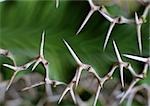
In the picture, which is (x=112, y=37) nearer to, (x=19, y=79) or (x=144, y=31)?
(x=144, y=31)

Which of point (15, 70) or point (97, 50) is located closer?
point (15, 70)

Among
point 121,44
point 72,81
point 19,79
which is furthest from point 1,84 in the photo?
point 121,44

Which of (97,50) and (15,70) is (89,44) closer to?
(97,50)

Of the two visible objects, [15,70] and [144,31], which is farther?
[144,31]

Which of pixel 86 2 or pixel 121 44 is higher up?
pixel 86 2

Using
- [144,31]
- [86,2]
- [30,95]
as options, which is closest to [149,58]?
[144,31]

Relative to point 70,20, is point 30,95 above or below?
below
